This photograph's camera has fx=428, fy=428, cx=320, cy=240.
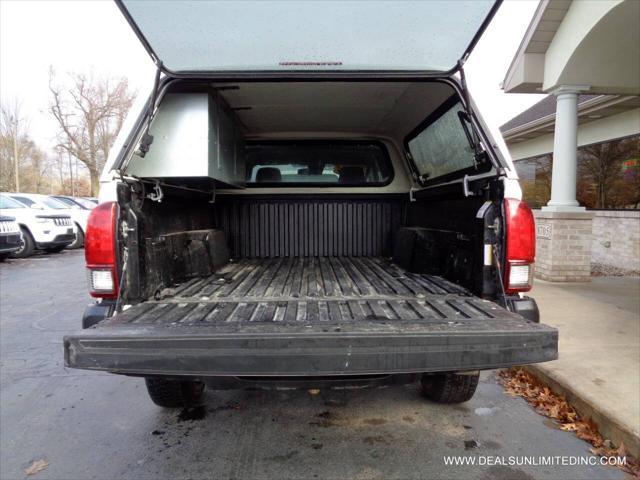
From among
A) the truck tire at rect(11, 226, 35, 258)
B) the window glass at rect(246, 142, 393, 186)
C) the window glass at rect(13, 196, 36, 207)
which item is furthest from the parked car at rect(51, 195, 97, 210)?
the window glass at rect(246, 142, 393, 186)

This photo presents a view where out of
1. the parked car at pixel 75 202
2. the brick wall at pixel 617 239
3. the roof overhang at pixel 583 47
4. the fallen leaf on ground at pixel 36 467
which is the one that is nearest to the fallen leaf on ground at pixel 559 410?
the fallen leaf on ground at pixel 36 467

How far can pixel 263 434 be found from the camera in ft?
9.70

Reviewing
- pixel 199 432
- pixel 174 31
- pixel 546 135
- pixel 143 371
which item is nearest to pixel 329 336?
pixel 143 371

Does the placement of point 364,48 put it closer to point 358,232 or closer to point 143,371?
point 143,371

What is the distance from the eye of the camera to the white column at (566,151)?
25.2ft

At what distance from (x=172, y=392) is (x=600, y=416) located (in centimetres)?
301

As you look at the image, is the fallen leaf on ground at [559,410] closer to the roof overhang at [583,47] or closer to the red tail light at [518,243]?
the red tail light at [518,243]

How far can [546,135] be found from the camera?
12875 mm

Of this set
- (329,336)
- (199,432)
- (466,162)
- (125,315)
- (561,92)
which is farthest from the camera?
(561,92)

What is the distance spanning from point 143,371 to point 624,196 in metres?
10.8

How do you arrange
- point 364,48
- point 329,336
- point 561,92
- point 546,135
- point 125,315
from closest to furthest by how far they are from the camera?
1. point 329,336
2. point 125,315
3. point 364,48
4. point 561,92
5. point 546,135

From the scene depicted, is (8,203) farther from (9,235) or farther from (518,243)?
(518,243)

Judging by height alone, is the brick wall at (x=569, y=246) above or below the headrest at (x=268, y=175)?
below

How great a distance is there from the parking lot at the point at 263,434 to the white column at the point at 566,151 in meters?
5.09
